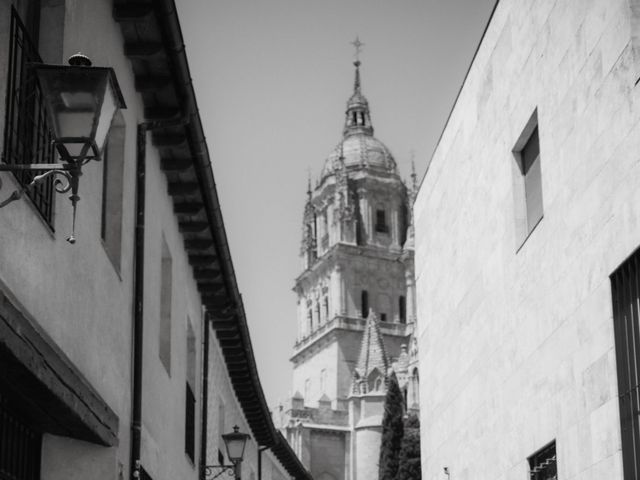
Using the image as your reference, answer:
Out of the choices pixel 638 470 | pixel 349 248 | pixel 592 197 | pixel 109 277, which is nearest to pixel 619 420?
pixel 638 470

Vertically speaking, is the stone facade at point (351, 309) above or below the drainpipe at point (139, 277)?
above

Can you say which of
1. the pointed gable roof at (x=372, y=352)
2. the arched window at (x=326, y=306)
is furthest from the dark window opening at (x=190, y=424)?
the arched window at (x=326, y=306)

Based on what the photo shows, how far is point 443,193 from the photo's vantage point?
2125 cm

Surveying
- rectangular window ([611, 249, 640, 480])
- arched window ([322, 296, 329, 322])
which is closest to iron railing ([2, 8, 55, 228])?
rectangular window ([611, 249, 640, 480])

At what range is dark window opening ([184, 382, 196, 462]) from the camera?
17422mm

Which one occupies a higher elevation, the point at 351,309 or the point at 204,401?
the point at 351,309

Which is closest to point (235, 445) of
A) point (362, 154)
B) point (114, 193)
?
point (114, 193)

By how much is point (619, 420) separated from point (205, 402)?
893 centimetres

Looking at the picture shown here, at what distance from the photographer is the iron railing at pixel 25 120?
24.7ft

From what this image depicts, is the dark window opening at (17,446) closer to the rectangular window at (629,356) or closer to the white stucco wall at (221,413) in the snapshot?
the rectangular window at (629,356)

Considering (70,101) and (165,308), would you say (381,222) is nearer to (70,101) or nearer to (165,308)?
(165,308)

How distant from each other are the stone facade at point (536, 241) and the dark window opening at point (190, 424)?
432 cm

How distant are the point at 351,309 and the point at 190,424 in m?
84.4

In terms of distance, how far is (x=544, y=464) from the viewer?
1484cm
